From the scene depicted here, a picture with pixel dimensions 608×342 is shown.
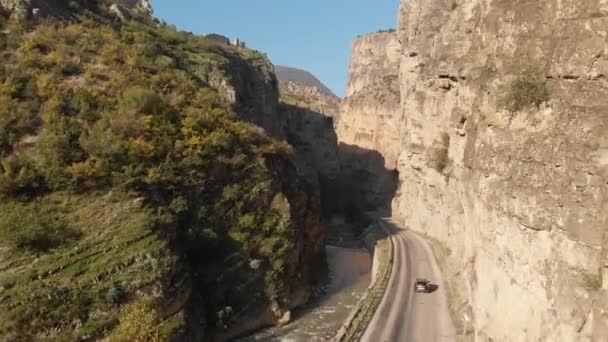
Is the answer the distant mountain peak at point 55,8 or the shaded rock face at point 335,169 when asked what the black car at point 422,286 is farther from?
the shaded rock face at point 335,169

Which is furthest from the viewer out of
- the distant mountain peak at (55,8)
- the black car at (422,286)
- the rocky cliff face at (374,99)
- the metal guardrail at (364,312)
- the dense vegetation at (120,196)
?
the rocky cliff face at (374,99)

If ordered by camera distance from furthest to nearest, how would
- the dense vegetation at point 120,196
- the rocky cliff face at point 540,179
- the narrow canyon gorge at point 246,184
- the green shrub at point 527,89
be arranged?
the dense vegetation at point 120,196 < the green shrub at point 527,89 < the narrow canyon gorge at point 246,184 < the rocky cliff face at point 540,179

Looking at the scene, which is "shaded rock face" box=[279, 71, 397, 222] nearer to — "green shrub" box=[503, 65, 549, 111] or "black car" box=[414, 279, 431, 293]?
"black car" box=[414, 279, 431, 293]

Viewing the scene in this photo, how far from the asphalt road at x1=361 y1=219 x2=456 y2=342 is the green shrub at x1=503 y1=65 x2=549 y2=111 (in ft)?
36.9

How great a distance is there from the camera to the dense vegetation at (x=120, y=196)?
20.3 metres

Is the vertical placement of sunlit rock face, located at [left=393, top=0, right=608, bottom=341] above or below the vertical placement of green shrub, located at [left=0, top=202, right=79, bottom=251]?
above

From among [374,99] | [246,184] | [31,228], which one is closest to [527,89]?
[31,228]

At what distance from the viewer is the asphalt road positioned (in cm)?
2145

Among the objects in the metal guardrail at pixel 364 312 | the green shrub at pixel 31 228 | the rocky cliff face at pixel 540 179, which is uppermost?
the rocky cliff face at pixel 540 179

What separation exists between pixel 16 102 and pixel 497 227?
24.1 meters

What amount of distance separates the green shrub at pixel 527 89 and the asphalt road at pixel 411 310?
36.9 ft

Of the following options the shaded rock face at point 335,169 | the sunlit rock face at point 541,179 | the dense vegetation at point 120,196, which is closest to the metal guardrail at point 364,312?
the sunlit rock face at point 541,179

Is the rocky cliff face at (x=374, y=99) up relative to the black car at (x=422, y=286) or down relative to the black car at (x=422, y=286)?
up

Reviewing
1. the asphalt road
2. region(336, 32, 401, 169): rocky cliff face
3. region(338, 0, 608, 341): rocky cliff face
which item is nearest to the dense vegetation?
the asphalt road
